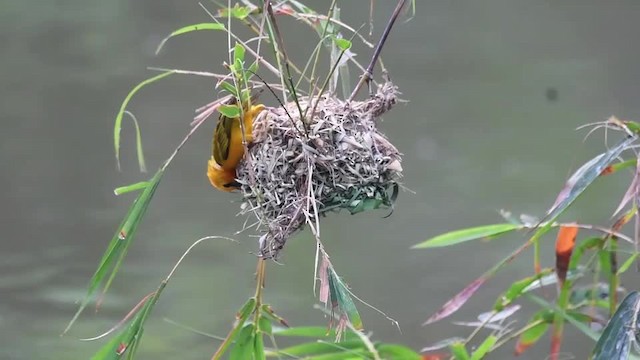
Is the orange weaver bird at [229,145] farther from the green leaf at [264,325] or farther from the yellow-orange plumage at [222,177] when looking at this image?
the green leaf at [264,325]

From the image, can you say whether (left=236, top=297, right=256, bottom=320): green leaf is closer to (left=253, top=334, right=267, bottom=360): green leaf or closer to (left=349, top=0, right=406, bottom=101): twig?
(left=253, top=334, right=267, bottom=360): green leaf

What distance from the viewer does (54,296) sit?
108 inches

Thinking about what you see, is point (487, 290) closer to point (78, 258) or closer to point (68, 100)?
point (78, 258)

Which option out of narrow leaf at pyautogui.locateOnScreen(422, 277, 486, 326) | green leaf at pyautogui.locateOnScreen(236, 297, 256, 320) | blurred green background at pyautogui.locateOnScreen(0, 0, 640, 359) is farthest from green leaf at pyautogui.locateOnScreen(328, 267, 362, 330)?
blurred green background at pyautogui.locateOnScreen(0, 0, 640, 359)

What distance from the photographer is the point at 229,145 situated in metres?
1.06

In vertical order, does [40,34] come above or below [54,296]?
above

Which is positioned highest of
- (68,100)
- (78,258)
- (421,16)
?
(421,16)

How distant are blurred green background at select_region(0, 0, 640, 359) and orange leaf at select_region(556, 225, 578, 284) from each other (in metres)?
1.38

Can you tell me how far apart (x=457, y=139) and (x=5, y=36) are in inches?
63.3

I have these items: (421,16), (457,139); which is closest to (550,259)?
(457,139)

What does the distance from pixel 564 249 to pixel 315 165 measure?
535 millimetres

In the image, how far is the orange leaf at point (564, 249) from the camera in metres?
1.31

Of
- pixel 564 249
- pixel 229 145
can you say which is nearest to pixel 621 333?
pixel 564 249

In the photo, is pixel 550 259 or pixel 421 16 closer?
pixel 550 259
